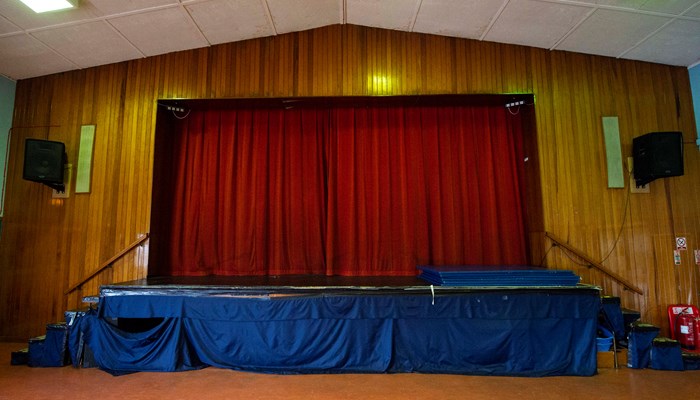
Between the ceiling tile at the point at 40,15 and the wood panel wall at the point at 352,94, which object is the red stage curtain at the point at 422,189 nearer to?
the wood panel wall at the point at 352,94

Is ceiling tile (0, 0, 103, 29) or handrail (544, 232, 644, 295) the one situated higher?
ceiling tile (0, 0, 103, 29)

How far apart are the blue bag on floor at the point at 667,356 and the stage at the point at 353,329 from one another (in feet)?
2.51

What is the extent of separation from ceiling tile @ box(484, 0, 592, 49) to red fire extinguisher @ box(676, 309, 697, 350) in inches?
150

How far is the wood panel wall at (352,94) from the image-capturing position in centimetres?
472

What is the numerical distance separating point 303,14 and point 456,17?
2.00 m

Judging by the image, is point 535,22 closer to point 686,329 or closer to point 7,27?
point 686,329

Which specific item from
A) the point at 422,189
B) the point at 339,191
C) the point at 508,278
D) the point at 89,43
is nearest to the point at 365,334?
the point at 508,278

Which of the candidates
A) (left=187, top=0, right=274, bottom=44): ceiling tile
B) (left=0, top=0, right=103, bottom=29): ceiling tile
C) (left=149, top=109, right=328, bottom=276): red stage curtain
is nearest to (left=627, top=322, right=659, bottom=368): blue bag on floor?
(left=149, top=109, right=328, bottom=276): red stage curtain

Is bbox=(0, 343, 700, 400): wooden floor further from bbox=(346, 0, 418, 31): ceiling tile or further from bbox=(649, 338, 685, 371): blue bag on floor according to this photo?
bbox=(346, 0, 418, 31): ceiling tile

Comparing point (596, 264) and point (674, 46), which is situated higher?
point (674, 46)

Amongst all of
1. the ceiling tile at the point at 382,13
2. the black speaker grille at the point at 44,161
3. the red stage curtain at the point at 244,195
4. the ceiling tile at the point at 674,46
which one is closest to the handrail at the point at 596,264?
the ceiling tile at the point at 674,46

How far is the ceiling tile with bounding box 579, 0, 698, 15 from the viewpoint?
3.95m

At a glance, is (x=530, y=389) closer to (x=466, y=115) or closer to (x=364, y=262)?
(x=364, y=262)

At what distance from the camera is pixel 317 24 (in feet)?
16.7
